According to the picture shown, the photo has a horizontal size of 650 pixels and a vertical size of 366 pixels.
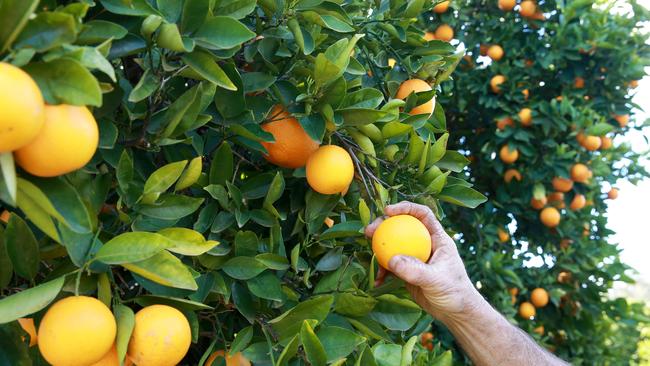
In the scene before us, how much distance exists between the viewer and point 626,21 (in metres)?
3.39

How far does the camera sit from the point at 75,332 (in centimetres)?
75

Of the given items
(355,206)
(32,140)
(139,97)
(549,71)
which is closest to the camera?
(32,140)

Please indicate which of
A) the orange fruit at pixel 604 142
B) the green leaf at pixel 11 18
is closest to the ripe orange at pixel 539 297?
the orange fruit at pixel 604 142

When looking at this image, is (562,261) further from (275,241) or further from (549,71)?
(275,241)

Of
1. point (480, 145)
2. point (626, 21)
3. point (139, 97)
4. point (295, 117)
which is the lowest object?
point (480, 145)

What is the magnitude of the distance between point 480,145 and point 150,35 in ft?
9.18

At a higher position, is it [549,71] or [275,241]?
[275,241]

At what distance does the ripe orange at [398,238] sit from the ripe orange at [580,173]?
7.19ft

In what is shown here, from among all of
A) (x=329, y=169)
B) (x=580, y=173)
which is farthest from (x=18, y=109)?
(x=580, y=173)

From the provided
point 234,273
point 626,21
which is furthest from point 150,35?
point 626,21

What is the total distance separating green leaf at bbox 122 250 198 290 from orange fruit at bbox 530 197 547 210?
8.57 ft

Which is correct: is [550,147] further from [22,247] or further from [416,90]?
[22,247]

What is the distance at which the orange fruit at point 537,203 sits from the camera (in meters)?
3.14

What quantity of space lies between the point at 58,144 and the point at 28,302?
0.67 feet
